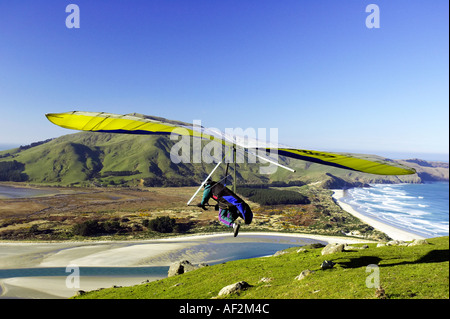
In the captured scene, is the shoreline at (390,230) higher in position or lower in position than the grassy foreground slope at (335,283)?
lower

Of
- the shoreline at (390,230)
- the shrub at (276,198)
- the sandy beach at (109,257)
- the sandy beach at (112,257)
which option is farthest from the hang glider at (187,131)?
the shrub at (276,198)

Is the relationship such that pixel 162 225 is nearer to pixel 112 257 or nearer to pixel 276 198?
pixel 112 257

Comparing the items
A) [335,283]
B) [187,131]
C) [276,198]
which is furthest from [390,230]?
[187,131]

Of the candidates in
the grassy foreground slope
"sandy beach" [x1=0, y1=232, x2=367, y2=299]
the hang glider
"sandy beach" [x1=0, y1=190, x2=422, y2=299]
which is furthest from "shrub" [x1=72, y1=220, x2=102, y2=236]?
the hang glider

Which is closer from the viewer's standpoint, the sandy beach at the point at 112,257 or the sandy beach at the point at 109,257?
the sandy beach at the point at 109,257

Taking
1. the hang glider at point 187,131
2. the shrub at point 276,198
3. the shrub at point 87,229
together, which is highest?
Result: the hang glider at point 187,131

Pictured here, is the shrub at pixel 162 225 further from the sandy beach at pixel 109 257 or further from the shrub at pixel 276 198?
the shrub at pixel 276 198

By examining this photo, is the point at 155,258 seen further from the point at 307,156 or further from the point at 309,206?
the point at 309,206
